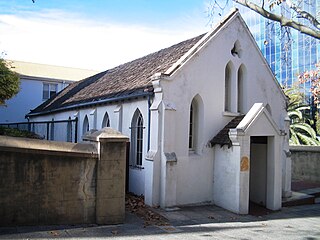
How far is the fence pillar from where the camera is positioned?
28.7 feet

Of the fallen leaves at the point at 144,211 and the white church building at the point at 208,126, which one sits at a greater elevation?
the white church building at the point at 208,126

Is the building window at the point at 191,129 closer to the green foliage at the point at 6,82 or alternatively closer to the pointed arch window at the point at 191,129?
the pointed arch window at the point at 191,129

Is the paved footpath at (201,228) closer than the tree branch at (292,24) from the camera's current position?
No

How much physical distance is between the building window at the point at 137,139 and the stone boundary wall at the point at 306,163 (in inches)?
476

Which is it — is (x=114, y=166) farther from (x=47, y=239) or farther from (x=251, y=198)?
(x=251, y=198)

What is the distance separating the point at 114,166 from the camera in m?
8.92

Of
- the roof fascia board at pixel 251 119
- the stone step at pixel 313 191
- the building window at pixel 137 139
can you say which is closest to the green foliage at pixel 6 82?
the building window at pixel 137 139

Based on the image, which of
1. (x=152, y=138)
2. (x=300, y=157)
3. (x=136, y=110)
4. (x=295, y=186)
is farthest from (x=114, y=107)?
(x=300, y=157)

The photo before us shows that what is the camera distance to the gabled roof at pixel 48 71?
3494 centimetres

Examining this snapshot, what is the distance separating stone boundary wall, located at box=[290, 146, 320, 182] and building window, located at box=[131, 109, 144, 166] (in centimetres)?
1210

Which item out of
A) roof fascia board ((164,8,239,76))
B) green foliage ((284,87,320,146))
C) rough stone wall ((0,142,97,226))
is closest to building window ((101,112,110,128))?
roof fascia board ((164,8,239,76))

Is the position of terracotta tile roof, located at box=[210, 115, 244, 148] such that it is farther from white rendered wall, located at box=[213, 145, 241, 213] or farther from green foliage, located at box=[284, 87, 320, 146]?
green foliage, located at box=[284, 87, 320, 146]

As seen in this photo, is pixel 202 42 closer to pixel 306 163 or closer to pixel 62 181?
pixel 62 181

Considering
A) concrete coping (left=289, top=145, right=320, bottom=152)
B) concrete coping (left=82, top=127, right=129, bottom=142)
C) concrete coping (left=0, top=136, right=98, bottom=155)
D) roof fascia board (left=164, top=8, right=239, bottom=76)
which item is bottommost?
concrete coping (left=289, top=145, right=320, bottom=152)
